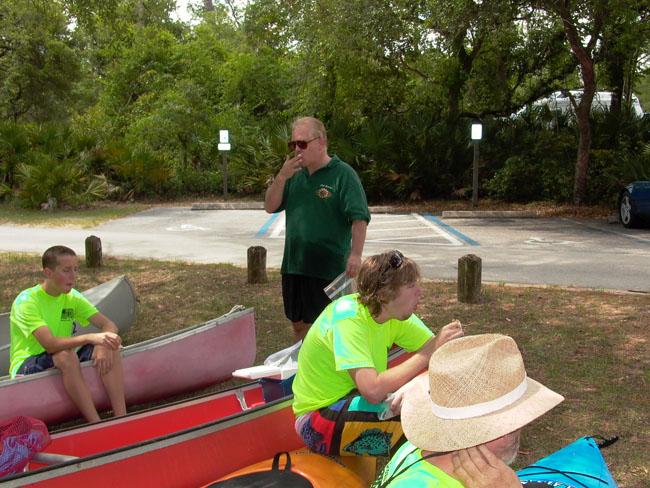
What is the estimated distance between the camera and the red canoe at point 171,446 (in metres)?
2.78

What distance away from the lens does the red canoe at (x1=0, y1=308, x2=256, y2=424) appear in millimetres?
4098

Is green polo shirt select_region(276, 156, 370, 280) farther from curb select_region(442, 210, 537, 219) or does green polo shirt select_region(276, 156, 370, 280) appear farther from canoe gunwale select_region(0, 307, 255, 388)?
curb select_region(442, 210, 537, 219)

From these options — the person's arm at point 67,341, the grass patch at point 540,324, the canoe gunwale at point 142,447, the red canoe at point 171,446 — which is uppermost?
the person's arm at point 67,341

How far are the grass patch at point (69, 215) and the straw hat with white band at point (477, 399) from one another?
45.0 feet

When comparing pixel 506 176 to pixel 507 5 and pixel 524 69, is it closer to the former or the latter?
pixel 524 69

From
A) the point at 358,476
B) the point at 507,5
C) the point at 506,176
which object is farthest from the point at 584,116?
the point at 358,476

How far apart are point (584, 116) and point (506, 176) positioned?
2.53m

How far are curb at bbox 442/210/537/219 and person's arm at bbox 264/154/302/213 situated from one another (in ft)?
38.3

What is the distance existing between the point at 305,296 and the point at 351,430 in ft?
6.22

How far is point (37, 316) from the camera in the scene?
166 inches

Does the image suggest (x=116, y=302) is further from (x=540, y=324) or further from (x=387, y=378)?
(x=540, y=324)

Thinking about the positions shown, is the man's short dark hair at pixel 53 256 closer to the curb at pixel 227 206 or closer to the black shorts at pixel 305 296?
the black shorts at pixel 305 296

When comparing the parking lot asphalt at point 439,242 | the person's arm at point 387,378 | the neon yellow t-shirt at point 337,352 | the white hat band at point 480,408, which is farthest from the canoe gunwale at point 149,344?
the parking lot asphalt at point 439,242

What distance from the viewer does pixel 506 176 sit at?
57.8 feet
